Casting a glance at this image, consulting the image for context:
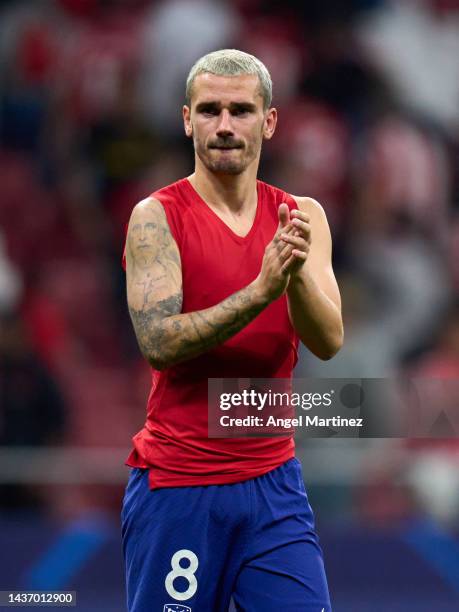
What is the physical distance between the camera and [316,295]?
3.81 metres

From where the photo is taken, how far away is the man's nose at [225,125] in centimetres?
385

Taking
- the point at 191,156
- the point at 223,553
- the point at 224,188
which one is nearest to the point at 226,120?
the point at 224,188

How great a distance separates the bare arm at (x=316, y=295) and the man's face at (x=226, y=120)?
27cm

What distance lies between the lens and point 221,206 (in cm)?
402

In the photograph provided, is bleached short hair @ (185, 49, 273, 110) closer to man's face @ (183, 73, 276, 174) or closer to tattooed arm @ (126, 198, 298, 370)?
man's face @ (183, 73, 276, 174)

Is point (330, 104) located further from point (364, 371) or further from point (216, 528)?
point (216, 528)

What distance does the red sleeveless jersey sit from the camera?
3879 millimetres

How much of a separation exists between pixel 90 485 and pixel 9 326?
1.11 meters

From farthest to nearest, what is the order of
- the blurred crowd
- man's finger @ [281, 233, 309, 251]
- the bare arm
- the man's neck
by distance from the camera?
1. the blurred crowd
2. the man's neck
3. the bare arm
4. man's finger @ [281, 233, 309, 251]

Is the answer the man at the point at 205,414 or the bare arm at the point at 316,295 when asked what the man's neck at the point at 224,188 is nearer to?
the man at the point at 205,414

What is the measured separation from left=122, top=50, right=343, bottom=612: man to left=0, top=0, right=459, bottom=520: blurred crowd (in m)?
3.91

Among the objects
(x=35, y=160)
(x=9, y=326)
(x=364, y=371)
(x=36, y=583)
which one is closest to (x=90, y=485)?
(x=36, y=583)

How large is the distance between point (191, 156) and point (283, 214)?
17.4 ft

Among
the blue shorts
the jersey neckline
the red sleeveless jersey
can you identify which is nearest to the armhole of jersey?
the red sleeveless jersey
